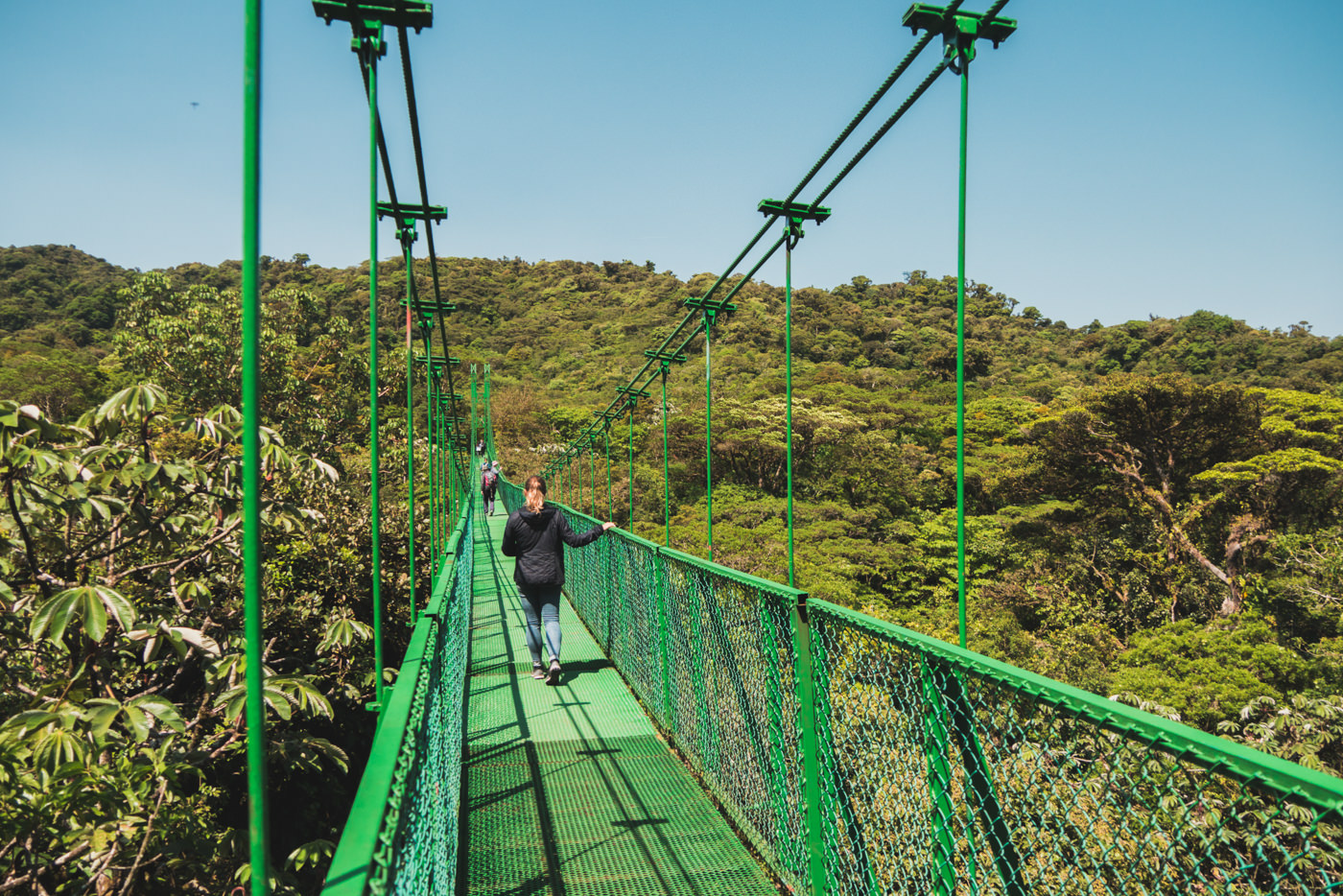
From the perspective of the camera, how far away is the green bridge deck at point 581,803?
226cm

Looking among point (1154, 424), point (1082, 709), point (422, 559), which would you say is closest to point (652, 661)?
point (1082, 709)

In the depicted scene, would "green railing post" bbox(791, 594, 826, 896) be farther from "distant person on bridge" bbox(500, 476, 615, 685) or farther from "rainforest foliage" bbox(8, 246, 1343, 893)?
"distant person on bridge" bbox(500, 476, 615, 685)

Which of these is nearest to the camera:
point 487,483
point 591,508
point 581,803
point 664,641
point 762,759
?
point 762,759

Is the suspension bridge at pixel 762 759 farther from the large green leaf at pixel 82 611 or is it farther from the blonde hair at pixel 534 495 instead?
the large green leaf at pixel 82 611

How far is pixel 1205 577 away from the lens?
632 inches

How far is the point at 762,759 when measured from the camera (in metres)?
2.34

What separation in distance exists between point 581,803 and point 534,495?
1.63 m

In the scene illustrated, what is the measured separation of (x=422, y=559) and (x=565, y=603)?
2703mm

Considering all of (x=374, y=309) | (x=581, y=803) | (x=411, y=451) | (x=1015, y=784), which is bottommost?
(x=581, y=803)

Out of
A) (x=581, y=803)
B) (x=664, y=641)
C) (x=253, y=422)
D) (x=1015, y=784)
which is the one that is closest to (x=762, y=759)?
(x=581, y=803)

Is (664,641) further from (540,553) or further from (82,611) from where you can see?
(82,611)

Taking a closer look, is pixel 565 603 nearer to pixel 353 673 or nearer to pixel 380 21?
pixel 353 673

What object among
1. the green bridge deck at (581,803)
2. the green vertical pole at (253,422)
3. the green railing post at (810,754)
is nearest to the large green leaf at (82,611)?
the green bridge deck at (581,803)

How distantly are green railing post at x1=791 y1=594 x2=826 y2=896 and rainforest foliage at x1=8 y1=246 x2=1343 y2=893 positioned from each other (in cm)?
137
